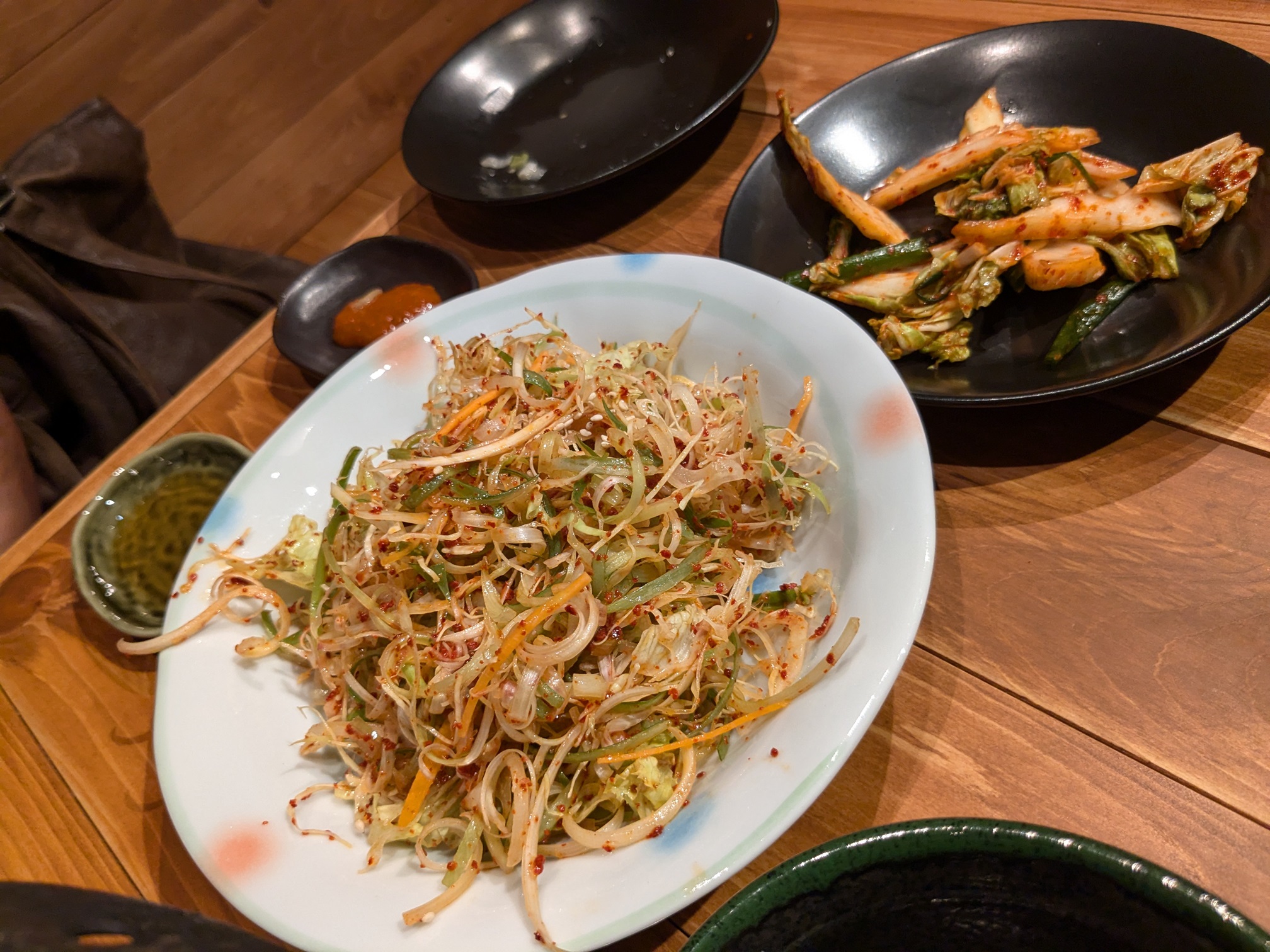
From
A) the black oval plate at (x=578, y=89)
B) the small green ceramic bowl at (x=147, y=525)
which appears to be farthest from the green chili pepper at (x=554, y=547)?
the black oval plate at (x=578, y=89)

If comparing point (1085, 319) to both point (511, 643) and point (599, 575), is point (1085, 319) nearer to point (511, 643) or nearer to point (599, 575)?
point (599, 575)

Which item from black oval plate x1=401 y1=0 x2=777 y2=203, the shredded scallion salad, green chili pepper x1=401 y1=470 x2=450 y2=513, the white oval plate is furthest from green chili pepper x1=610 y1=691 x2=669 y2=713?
black oval plate x1=401 y1=0 x2=777 y2=203

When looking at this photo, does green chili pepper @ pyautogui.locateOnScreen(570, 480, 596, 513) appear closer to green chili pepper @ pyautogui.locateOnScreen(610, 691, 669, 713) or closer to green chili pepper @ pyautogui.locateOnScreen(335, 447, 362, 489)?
green chili pepper @ pyautogui.locateOnScreen(610, 691, 669, 713)

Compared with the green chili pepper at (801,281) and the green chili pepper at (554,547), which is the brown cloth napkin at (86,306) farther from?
the green chili pepper at (801,281)

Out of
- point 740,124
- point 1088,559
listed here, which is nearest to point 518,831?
point 1088,559

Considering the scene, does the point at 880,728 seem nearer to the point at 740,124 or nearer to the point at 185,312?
the point at 740,124

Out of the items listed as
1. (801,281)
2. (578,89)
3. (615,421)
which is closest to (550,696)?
(615,421)
